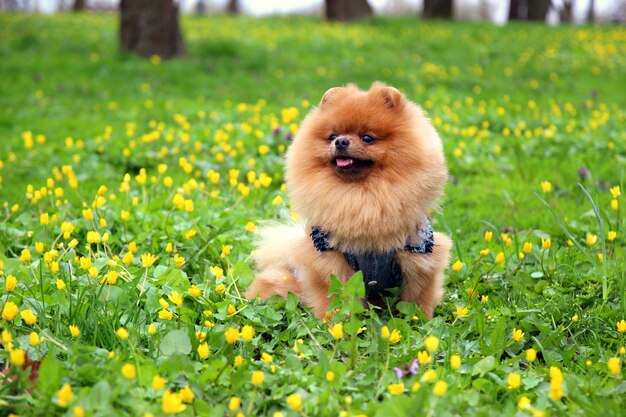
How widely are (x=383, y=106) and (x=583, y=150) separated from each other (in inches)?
191

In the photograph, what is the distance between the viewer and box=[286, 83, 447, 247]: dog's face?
3.24m

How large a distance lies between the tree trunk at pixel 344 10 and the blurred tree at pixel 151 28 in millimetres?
8351

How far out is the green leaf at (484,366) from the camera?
2.91 m

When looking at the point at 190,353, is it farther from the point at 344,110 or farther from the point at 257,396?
the point at 344,110

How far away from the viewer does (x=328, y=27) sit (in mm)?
17625

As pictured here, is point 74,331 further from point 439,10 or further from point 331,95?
point 439,10

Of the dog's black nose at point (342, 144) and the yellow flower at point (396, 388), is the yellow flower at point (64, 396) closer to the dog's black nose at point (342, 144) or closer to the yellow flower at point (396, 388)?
the yellow flower at point (396, 388)

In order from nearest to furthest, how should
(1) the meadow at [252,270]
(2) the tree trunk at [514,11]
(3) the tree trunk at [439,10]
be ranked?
(1) the meadow at [252,270] < (3) the tree trunk at [439,10] < (2) the tree trunk at [514,11]

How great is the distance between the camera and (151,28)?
12.2 metres

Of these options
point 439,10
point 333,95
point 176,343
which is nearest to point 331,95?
point 333,95

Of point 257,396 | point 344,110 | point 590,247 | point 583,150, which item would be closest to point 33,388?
point 257,396

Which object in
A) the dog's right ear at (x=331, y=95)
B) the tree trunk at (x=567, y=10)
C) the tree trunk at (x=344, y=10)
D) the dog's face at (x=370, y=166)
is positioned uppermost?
the tree trunk at (x=567, y=10)

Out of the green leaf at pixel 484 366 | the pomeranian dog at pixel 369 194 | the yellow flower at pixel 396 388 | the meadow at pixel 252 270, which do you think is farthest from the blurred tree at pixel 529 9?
the yellow flower at pixel 396 388

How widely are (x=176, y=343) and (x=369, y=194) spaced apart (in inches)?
46.5
